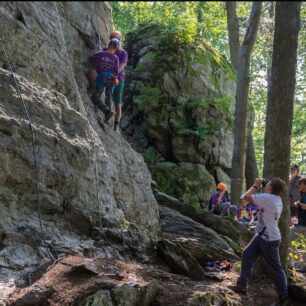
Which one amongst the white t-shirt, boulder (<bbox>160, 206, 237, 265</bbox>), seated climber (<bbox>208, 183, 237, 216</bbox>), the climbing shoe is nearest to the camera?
the white t-shirt

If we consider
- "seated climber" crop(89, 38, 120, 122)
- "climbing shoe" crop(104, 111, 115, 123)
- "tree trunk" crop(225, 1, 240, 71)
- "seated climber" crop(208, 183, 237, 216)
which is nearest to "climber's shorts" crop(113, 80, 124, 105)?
"seated climber" crop(89, 38, 120, 122)

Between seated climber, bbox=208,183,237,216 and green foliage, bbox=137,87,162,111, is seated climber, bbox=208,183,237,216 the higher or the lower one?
the lower one

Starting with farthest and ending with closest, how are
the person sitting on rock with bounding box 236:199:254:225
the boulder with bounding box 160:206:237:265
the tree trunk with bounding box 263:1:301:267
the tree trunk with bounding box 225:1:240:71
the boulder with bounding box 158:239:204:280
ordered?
the tree trunk with bounding box 225:1:240:71
the person sitting on rock with bounding box 236:199:254:225
the boulder with bounding box 160:206:237:265
the tree trunk with bounding box 263:1:301:267
the boulder with bounding box 158:239:204:280

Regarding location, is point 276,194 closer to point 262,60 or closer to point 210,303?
point 210,303

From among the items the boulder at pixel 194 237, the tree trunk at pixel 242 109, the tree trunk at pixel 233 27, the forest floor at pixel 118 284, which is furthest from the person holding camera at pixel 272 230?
the tree trunk at pixel 233 27

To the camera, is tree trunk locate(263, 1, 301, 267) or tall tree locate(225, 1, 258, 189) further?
tall tree locate(225, 1, 258, 189)

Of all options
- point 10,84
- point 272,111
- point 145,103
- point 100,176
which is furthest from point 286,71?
point 145,103

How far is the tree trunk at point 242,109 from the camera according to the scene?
43.1ft

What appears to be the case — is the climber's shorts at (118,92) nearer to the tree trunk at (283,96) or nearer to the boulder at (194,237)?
the boulder at (194,237)

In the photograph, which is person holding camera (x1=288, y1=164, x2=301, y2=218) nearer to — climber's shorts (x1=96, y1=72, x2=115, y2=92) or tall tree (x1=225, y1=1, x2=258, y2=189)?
climber's shorts (x1=96, y1=72, x2=115, y2=92)

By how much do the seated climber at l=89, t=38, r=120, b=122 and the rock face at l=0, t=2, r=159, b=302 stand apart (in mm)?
239

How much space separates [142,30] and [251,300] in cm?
1411

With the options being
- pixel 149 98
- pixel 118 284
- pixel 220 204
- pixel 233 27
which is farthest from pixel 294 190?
pixel 233 27

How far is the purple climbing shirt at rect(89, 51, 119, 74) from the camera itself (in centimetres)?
948
